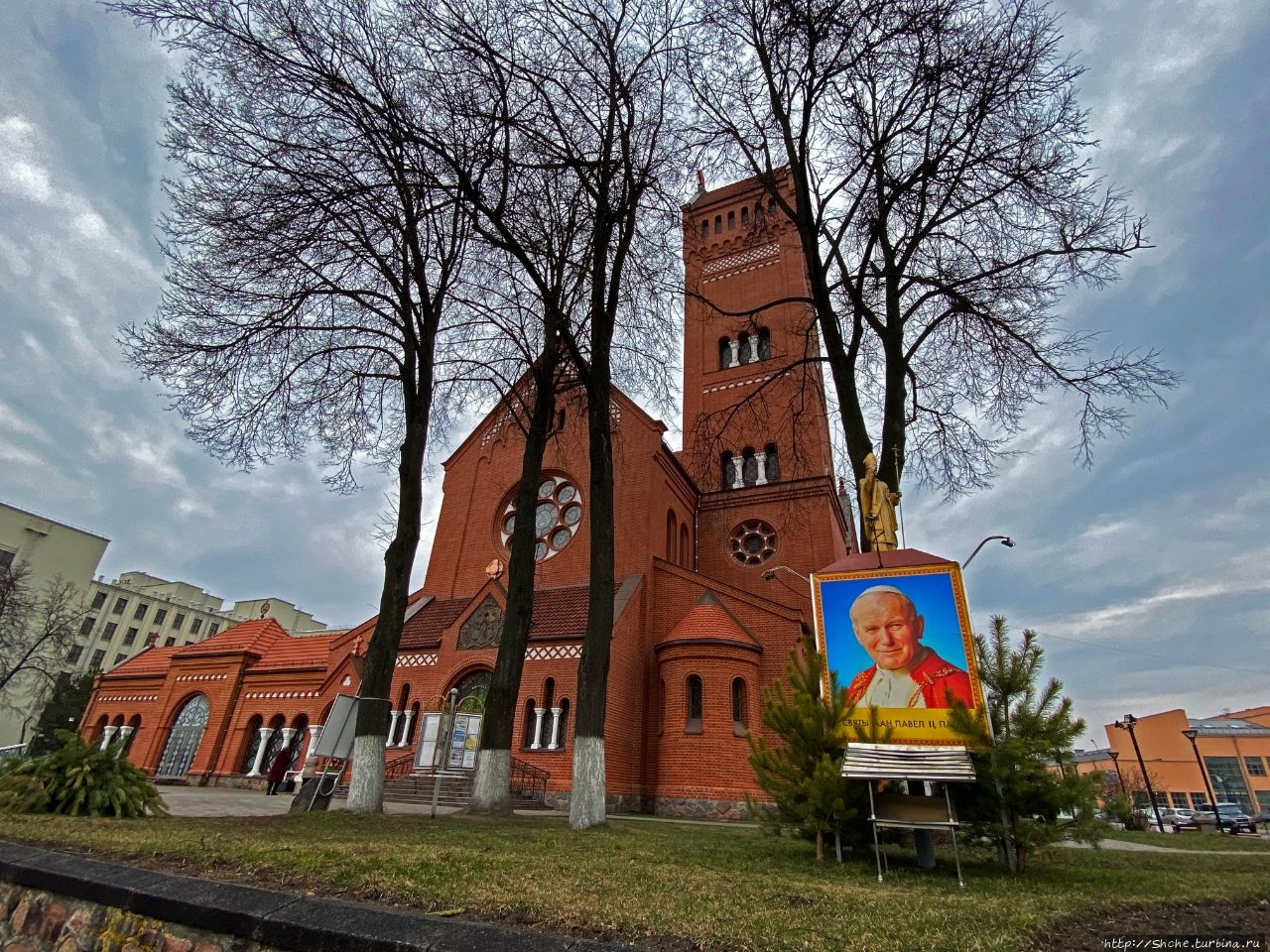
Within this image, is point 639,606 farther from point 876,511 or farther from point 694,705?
point 876,511

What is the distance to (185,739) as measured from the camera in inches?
883

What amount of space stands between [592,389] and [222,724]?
19.7 meters

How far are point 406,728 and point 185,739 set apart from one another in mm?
10855

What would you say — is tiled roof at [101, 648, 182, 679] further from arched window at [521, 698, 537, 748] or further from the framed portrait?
the framed portrait

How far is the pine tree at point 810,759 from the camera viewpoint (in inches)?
240

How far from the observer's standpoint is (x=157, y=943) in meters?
3.28

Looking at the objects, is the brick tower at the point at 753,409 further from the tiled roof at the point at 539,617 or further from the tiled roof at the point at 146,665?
the tiled roof at the point at 146,665

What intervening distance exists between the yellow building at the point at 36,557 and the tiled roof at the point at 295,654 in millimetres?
29950

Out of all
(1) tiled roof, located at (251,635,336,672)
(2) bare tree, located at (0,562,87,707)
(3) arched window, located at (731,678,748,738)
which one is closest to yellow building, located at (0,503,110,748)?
(2) bare tree, located at (0,562,87,707)

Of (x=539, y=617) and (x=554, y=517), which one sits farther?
(x=554, y=517)

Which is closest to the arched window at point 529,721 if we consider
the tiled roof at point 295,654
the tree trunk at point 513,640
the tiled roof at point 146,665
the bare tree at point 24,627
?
the tree trunk at point 513,640

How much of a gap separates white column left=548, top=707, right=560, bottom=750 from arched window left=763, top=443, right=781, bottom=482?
39.0ft

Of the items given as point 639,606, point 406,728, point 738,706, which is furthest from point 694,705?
point 406,728

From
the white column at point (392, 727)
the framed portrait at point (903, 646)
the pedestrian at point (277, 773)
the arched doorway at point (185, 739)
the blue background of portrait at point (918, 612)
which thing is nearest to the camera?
the framed portrait at point (903, 646)
